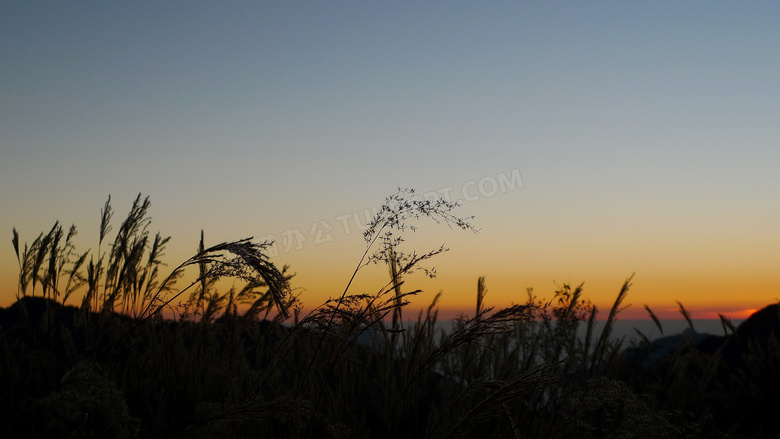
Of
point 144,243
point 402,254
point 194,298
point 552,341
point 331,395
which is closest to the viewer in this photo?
point 402,254

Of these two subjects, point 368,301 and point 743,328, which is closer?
point 368,301

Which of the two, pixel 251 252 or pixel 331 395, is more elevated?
pixel 251 252

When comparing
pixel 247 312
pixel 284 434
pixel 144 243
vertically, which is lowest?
pixel 284 434

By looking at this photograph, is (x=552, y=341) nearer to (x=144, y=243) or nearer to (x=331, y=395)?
(x=331, y=395)

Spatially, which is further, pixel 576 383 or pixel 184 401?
pixel 576 383

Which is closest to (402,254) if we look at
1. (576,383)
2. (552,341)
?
(576,383)

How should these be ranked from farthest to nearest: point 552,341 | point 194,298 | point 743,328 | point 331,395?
point 743,328 → point 552,341 → point 194,298 → point 331,395

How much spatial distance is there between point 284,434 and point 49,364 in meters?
1.99

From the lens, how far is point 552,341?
7.07 metres

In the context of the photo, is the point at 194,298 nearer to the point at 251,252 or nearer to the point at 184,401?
the point at 184,401

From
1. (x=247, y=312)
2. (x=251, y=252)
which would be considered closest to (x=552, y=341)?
(x=247, y=312)

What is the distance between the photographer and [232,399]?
12.6 ft

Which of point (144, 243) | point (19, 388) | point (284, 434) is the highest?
point (144, 243)

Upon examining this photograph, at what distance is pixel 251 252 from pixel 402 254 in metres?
0.81
